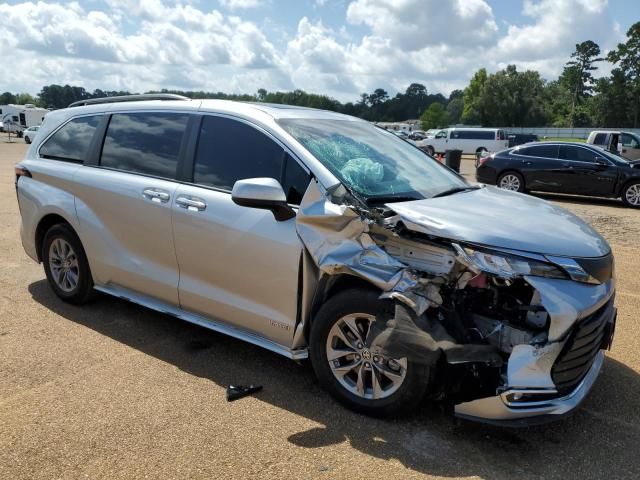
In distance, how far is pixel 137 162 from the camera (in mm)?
4457

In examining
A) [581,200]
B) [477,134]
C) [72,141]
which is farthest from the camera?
[477,134]

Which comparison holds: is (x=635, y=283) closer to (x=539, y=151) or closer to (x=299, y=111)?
(x=299, y=111)

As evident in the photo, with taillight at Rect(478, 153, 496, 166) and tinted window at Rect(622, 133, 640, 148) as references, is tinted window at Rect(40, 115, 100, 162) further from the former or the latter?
tinted window at Rect(622, 133, 640, 148)

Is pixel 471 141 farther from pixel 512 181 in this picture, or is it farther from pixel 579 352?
pixel 579 352

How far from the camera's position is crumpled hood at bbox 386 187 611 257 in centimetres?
298

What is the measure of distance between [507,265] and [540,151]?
42.4ft

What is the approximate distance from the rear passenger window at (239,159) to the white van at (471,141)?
31.5 metres

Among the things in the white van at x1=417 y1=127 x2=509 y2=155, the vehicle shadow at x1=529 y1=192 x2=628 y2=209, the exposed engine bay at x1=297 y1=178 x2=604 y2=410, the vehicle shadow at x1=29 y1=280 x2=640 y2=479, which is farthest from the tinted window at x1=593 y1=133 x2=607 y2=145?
the exposed engine bay at x1=297 y1=178 x2=604 y2=410

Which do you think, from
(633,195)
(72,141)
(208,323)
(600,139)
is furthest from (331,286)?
(600,139)

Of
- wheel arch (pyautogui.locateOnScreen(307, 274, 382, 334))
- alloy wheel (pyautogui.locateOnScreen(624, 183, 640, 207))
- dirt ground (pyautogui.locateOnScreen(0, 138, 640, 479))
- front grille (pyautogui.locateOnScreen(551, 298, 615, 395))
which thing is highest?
wheel arch (pyautogui.locateOnScreen(307, 274, 382, 334))

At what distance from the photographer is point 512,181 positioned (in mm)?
14805

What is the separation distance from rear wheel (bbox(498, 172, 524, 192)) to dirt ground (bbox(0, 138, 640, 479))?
1063cm

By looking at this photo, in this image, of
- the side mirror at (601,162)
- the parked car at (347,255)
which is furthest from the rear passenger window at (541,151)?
the parked car at (347,255)

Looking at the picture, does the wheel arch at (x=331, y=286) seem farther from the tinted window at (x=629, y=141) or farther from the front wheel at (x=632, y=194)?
the tinted window at (x=629, y=141)
